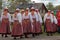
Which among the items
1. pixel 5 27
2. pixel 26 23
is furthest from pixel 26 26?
pixel 5 27

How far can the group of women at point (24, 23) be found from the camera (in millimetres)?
15828

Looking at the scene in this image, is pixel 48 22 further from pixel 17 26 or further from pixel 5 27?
pixel 17 26

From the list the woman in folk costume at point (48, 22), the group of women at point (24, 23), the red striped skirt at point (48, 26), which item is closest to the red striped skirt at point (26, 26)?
the group of women at point (24, 23)

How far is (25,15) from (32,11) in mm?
763

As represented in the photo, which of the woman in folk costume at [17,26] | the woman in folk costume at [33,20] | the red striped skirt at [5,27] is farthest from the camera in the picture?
the woman in folk costume at [33,20]

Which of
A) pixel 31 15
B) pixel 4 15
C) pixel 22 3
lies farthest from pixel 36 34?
pixel 22 3

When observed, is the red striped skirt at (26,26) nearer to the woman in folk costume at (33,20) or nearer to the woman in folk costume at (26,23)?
the woman in folk costume at (26,23)

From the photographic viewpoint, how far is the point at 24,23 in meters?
17.1

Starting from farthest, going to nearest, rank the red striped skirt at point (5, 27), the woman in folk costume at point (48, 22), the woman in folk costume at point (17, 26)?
1. the woman in folk costume at point (48, 22)
2. the red striped skirt at point (5, 27)
3. the woman in folk costume at point (17, 26)

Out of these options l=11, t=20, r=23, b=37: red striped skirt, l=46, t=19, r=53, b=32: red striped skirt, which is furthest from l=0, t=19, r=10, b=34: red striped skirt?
l=46, t=19, r=53, b=32: red striped skirt

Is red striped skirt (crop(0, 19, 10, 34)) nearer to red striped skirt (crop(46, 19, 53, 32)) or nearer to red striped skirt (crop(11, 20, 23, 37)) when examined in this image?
red striped skirt (crop(11, 20, 23, 37))

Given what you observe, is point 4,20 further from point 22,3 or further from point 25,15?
point 22,3

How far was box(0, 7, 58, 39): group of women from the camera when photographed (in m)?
15.8

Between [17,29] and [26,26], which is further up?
[26,26]
